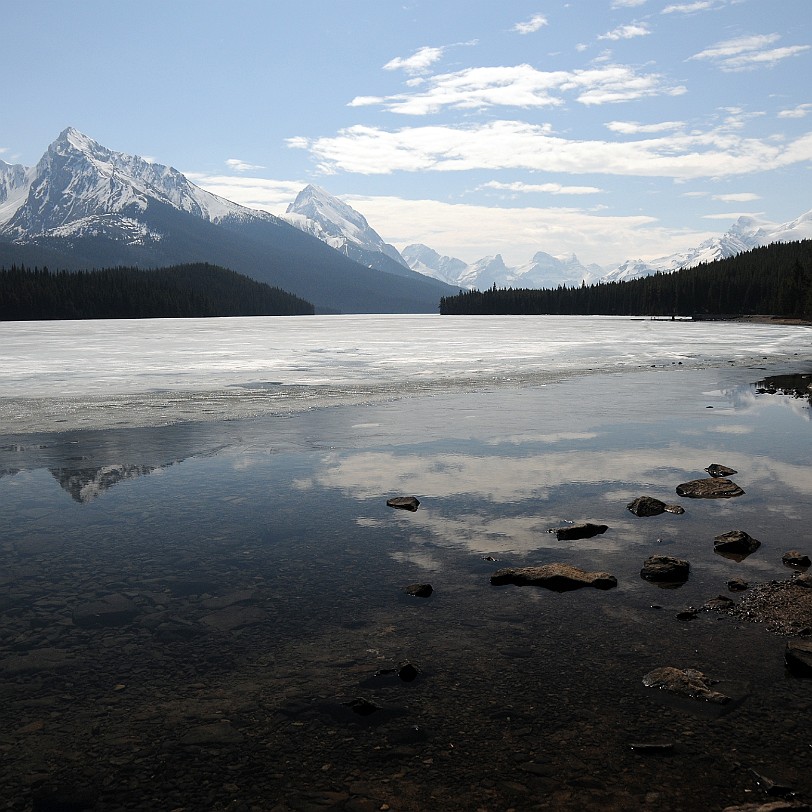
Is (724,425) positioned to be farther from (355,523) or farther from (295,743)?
(295,743)

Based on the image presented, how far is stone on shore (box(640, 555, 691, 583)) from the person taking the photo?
9.90m

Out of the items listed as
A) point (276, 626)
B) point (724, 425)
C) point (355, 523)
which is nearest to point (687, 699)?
point (276, 626)

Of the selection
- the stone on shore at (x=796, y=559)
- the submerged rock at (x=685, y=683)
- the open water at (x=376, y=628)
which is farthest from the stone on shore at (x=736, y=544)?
the submerged rock at (x=685, y=683)

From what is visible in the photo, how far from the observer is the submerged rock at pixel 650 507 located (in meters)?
13.2

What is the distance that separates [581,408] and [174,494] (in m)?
16.9

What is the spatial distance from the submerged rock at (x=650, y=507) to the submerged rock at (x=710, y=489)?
1.04 meters

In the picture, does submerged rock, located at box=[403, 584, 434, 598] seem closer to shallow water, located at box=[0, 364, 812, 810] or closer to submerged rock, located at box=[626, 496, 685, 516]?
shallow water, located at box=[0, 364, 812, 810]

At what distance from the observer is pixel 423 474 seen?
16.4 meters

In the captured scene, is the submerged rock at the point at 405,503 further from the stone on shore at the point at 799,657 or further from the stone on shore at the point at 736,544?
the stone on shore at the point at 799,657

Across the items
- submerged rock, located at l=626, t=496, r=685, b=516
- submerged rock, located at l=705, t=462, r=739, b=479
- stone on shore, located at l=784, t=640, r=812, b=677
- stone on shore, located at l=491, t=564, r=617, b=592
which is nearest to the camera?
stone on shore, located at l=784, t=640, r=812, b=677

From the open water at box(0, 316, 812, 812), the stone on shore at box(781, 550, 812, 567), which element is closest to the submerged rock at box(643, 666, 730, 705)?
the open water at box(0, 316, 812, 812)

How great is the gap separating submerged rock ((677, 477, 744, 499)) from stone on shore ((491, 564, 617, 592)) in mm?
5157

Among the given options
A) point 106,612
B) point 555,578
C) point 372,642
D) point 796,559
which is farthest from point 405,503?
point 796,559

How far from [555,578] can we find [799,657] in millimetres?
3101
